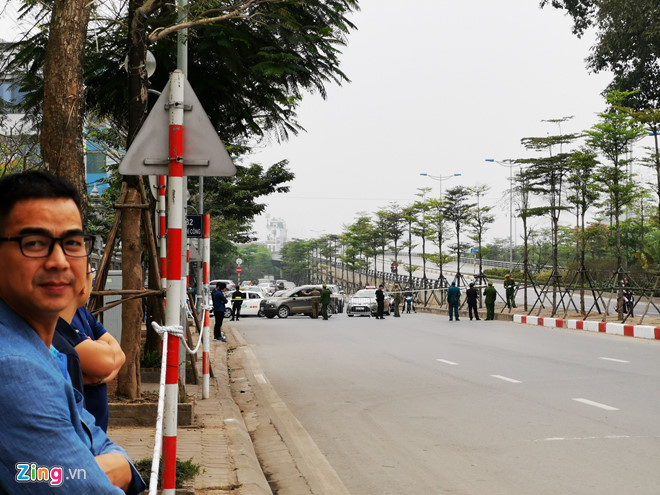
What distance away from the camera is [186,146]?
5027 millimetres

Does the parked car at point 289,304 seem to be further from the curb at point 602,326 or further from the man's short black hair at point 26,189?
the man's short black hair at point 26,189

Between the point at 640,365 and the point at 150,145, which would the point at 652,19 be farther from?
the point at 150,145

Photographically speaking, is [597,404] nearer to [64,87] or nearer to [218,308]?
[64,87]

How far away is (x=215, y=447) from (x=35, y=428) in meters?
6.05

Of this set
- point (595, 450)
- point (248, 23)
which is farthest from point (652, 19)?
point (595, 450)

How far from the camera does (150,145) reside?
4.99 meters

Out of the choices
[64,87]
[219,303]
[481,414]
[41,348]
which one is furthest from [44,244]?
[219,303]

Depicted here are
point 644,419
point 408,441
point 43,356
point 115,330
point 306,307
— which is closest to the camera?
point 43,356

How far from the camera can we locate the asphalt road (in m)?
6.65

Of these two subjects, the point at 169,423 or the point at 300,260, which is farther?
the point at 300,260

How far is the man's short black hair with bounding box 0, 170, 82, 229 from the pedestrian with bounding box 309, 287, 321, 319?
36.4 meters

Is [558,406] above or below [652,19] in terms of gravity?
below

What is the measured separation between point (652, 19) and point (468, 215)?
2962 centimetres

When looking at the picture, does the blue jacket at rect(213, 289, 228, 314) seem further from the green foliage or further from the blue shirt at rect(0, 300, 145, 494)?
the blue shirt at rect(0, 300, 145, 494)
